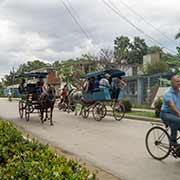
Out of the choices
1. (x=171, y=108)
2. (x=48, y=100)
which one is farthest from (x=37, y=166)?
(x=48, y=100)

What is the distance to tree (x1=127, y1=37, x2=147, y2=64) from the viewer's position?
195ft

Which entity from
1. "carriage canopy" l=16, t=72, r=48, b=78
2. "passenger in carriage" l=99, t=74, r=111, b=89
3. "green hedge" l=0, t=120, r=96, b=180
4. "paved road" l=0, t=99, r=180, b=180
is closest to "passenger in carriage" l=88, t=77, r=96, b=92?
"passenger in carriage" l=99, t=74, r=111, b=89

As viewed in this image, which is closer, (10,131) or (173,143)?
(10,131)

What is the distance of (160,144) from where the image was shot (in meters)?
7.29

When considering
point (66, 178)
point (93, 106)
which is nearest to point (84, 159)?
point (66, 178)

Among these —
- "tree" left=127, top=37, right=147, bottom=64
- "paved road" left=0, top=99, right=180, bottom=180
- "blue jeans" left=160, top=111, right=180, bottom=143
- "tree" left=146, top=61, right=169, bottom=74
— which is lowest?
"paved road" left=0, top=99, right=180, bottom=180

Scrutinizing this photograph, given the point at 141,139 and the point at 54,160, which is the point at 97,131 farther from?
the point at 54,160

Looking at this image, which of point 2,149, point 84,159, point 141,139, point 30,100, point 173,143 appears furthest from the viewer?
point 30,100

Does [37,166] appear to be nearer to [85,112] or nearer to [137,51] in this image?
[85,112]

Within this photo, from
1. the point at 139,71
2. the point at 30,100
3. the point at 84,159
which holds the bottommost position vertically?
the point at 84,159

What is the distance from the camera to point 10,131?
6.07 m

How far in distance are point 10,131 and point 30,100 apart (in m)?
10.2

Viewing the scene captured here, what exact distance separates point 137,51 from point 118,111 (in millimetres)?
46889

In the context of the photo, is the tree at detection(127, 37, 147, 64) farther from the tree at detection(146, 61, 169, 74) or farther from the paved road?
the paved road
